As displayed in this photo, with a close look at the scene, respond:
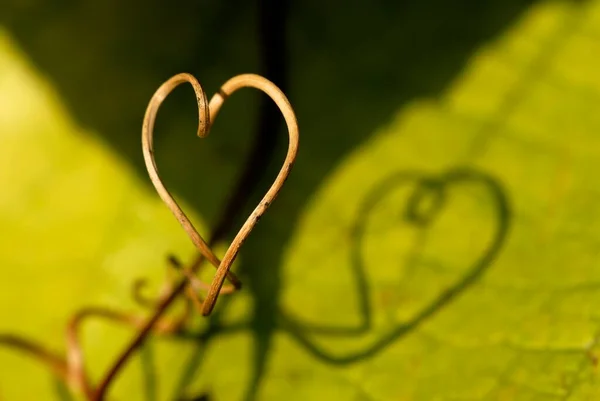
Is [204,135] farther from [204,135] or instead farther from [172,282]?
[172,282]

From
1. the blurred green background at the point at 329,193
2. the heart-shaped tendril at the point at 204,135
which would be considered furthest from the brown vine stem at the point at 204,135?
the blurred green background at the point at 329,193

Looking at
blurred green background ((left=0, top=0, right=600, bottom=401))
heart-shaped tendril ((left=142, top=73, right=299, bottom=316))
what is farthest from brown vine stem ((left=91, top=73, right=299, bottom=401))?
blurred green background ((left=0, top=0, right=600, bottom=401))

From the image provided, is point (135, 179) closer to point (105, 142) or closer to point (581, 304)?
point (105, 142)

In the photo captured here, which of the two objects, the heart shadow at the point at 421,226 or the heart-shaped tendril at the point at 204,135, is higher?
the heart-shaped tendril at the point at 204,135

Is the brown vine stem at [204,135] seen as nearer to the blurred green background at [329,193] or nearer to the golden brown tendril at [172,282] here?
the golden brown tendril at [172,282]

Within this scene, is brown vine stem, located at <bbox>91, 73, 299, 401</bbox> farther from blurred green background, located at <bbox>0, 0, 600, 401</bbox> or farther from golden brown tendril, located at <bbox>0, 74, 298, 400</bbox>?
blurred green background, located at <bbox>0, 0, 600, 401</bbox>
